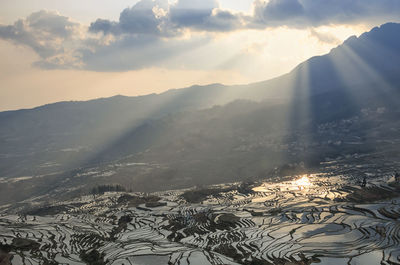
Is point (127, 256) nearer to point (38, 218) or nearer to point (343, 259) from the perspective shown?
point (343, 259)

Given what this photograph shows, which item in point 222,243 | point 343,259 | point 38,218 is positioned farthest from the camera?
point 38,218

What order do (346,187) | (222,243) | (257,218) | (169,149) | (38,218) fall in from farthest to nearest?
(169,149) → (346,187) → (38,218) → (257,218) → (222,243)

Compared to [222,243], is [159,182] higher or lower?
lower

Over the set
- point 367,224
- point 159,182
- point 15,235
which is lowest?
point 159,182

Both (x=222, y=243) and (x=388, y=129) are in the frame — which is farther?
(x=388, y=129)

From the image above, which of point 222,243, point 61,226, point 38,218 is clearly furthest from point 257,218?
point 38,218

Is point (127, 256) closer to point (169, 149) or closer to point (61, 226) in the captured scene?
point (61, 226)
